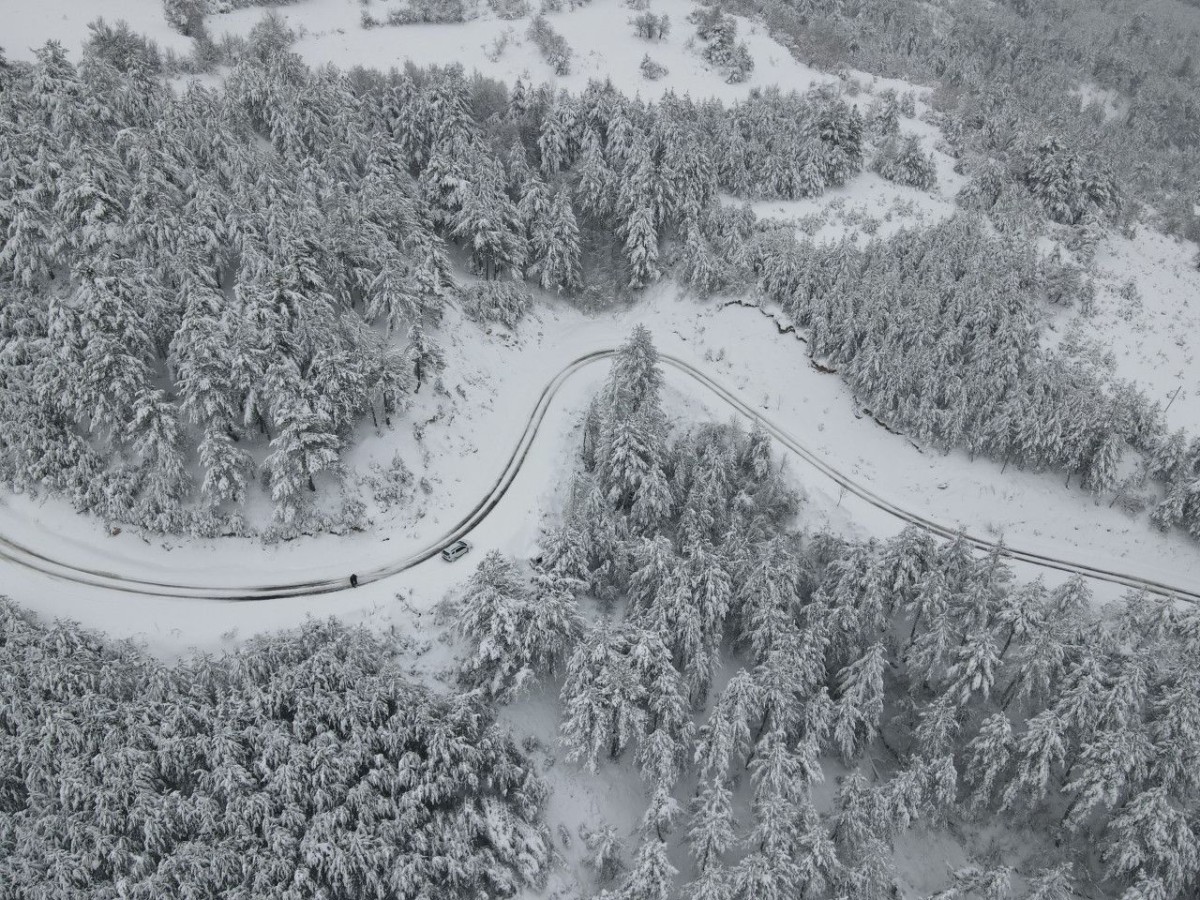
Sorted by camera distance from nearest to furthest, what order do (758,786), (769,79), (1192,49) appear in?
(758,786), (769,79), (1192,49)

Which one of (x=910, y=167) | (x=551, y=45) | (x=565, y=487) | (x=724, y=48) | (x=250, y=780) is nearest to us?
(x=250, y=780)

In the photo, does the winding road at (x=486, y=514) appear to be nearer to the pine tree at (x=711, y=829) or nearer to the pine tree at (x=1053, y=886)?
the pine tree at (x=1053, y=886)

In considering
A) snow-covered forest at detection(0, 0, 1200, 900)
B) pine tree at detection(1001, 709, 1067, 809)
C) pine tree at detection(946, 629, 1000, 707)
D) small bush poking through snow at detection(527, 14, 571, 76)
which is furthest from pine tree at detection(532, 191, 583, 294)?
pine tree at detection(1001, 709, 1067, 809)

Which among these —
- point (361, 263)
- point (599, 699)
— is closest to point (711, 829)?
point (599, 699)

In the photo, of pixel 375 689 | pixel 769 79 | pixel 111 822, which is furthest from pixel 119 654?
pixel 769 79

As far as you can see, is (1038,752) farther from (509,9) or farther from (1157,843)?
(509,9)

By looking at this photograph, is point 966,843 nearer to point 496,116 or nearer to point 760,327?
point 760,327
